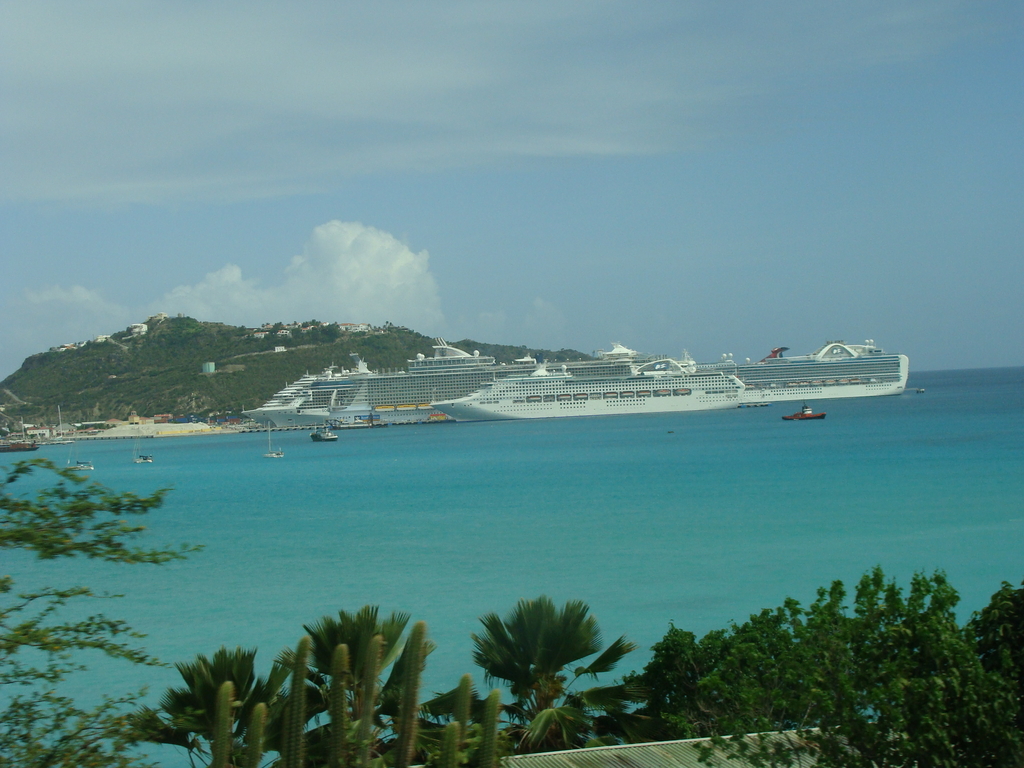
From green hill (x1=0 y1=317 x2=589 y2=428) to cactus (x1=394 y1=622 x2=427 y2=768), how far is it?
102389 millimetres

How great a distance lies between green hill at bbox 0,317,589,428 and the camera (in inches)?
4119

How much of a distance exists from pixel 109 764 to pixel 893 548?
53.9 feet

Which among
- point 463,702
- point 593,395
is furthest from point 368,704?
point 593,395

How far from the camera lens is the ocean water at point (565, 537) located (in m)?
14.0

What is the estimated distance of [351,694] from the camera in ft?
18.6

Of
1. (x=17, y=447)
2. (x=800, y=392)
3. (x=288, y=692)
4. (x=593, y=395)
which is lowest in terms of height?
(x=17, y=447)

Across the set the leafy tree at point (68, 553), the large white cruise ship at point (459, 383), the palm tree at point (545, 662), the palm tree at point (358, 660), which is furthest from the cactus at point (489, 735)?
the large white cruise ship at point (459, 383)

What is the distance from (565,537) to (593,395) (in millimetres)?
56612

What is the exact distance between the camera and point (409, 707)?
3885 millimetres

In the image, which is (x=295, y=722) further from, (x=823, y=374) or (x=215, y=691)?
(x=823, y=374)

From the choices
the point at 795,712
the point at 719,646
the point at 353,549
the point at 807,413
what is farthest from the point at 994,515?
the point at 807,413

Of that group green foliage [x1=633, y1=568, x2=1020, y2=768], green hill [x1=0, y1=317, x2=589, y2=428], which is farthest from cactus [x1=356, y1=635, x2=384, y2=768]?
green hill [x1=0, y1=317, x2=589, y2=428]

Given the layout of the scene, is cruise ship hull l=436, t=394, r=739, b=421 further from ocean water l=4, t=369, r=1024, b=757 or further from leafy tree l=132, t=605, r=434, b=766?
leafy tree l=132, t=605, r=434, b=766

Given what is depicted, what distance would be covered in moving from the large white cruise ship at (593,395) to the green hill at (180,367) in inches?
1476
